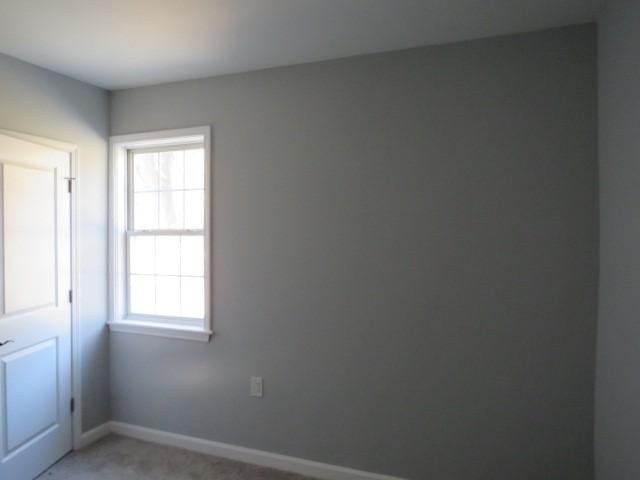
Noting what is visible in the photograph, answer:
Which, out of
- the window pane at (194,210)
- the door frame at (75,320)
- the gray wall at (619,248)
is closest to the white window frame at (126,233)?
the window pane at (194,210)

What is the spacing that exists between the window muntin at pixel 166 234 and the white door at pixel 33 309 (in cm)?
47

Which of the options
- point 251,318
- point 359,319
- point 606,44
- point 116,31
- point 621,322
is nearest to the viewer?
point 621,322

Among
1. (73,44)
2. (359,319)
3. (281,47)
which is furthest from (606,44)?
(73,44)

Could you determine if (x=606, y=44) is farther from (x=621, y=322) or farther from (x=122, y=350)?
(x=122, y=350)

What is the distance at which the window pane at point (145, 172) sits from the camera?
291cm

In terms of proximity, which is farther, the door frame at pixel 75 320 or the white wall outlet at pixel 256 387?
the door frame at pixel 75 320

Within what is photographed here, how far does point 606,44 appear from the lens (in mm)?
1782

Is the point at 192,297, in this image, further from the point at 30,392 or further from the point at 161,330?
the point at 30,392

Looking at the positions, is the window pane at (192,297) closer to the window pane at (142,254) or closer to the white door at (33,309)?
the window pane at (142,254)

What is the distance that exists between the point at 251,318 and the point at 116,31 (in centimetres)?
182

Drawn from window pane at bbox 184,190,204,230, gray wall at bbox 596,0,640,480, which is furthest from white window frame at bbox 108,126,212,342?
gray wall at bbox 596,0,640,480

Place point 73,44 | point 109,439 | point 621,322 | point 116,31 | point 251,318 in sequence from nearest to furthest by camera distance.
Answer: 1. point 621,322
2. point 116,31
3. point 73,44
4. point 251,318
5. point 109,439

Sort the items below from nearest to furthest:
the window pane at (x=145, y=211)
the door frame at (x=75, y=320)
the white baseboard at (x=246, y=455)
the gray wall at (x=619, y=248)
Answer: the gray wall at (x=619, y=248) → the white baseboard at (x=246, y=455) → the door frame at (x=75, y=320) → the window pane at (x=145, y=211)

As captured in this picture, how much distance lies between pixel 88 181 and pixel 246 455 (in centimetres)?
221
